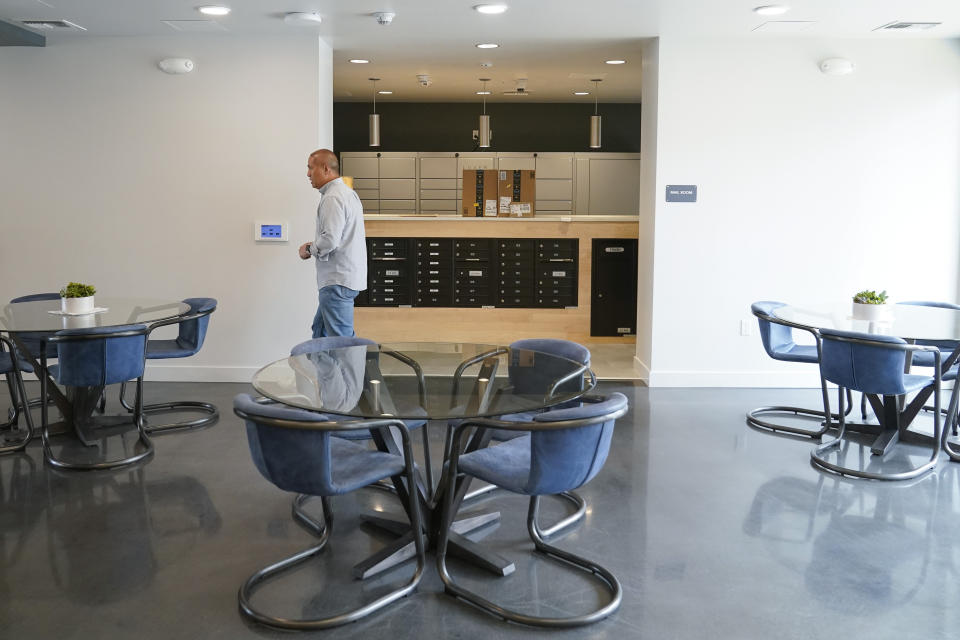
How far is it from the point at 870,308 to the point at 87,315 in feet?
14.9

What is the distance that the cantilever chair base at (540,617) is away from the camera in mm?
2756

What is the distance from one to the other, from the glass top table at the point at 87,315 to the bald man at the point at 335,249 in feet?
2.94

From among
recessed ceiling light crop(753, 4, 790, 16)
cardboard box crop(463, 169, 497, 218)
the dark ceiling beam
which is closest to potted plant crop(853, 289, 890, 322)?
recessed ceiling light crop(753, 4, 790, 16)

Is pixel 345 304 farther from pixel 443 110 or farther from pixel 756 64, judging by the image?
pixel 443 110

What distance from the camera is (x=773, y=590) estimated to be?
3.04 meters

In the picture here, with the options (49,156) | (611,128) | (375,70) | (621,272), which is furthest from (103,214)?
(611,128)

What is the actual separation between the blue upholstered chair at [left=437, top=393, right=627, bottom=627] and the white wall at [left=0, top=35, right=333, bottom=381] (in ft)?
12.9

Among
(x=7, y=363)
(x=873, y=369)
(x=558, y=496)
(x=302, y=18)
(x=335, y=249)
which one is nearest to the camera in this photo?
(x=558, y=496)

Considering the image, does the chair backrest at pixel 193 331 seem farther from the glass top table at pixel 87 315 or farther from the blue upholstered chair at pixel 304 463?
the blue upholstered chair at pixel 304 463

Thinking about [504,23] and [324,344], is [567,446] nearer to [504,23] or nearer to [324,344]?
[324,344]

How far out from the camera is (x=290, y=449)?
2750mm

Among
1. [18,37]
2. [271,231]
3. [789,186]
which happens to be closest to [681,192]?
[789,186]

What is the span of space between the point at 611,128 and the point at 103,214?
7185 mm

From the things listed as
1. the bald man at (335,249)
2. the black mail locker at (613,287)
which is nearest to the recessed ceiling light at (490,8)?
the bald man at (335,249)
